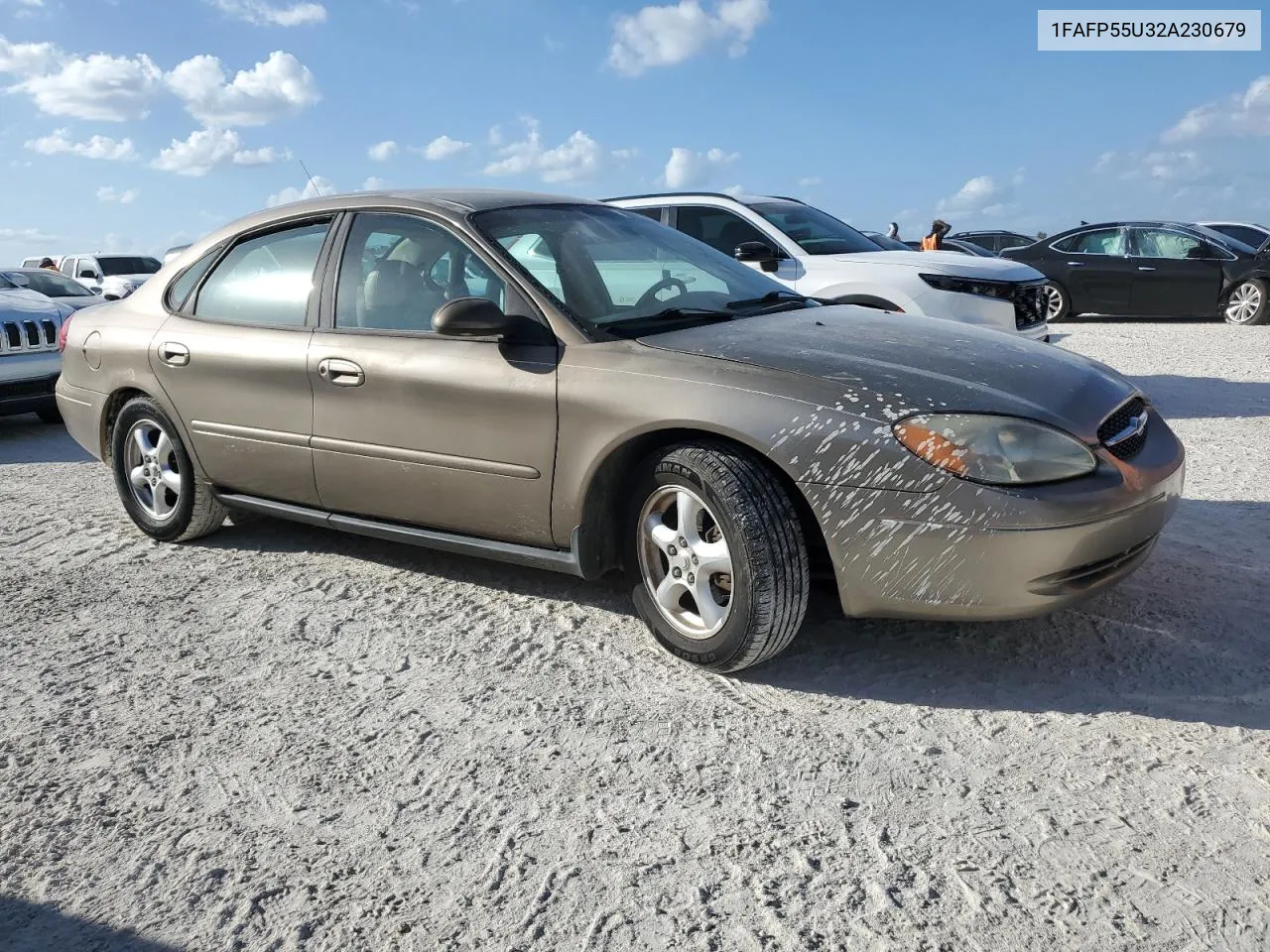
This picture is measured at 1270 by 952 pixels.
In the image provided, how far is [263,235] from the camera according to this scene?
471cm

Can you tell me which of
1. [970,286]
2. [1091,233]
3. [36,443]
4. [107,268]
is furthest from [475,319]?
[107,268]

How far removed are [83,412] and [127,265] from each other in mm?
23949

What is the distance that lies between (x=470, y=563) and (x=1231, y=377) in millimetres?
7868

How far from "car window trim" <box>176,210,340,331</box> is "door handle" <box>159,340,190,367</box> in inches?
5.7

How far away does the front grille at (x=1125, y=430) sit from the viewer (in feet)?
10.8

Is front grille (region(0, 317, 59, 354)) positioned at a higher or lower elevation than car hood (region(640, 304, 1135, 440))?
higher

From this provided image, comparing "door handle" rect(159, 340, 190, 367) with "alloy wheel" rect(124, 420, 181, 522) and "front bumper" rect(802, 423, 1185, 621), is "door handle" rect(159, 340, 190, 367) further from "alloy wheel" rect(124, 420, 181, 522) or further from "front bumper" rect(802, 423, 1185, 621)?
"front bumper" rect(802, 423, 1185, 621)

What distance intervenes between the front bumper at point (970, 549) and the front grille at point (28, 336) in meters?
7.73

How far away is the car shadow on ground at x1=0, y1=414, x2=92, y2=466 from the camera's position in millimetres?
7578

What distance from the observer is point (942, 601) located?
10.2 ft

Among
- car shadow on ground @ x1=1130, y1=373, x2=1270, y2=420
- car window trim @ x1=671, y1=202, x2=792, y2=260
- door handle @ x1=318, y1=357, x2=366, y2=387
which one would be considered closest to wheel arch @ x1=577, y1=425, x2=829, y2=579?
door handle @ x1=318, y1=357, x2=366, y2=387

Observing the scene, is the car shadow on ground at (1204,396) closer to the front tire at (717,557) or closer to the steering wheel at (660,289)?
the steering wheel at (660,289)

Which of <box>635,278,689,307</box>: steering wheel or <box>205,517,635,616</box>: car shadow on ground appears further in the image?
<box>205,517,635,616</box>: car shadow on ground

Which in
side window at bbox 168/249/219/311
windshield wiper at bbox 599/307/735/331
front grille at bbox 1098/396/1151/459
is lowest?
front grille at bbox 1098/396/1151/459
